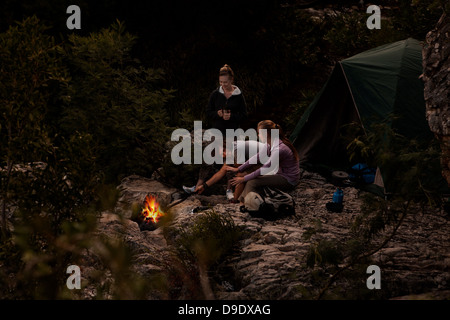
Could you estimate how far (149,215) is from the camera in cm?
546

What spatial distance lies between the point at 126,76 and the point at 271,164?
2.84 m

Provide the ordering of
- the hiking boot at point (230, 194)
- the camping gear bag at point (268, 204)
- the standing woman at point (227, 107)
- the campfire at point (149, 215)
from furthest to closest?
the standing woman at point (227, 107), the hiking boot at point (230, 194), the campfire at point (149, 215), the camping gear bag at point (268, 204)

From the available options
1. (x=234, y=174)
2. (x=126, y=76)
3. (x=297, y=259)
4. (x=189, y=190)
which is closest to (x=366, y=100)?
(x=234, y=174)

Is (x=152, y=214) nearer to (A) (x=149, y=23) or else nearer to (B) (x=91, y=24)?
(B) (x=91, y=24)

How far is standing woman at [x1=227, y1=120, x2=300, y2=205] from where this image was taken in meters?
5.60

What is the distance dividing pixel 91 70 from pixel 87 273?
364 cm

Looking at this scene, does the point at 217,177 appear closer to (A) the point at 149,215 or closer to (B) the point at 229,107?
(B) the point at 229,107

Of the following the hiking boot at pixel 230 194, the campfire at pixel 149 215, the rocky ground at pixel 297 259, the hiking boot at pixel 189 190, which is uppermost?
the hiking boot at pixel 189 190

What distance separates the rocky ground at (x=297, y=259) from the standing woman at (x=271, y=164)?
1.02 feet

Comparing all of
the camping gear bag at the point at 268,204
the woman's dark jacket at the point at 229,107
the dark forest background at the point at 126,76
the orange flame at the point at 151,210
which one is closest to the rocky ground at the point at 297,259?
the camping gear bag at the point at 268,204

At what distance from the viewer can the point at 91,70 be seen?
271 inches

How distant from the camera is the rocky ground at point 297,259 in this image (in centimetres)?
351

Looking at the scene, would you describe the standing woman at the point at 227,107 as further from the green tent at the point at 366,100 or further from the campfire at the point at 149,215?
the campfire at the point at 149,215

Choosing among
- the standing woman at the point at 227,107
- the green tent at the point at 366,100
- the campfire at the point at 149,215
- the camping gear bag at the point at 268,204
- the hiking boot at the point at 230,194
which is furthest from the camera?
the standing woman at the point at 227,107
